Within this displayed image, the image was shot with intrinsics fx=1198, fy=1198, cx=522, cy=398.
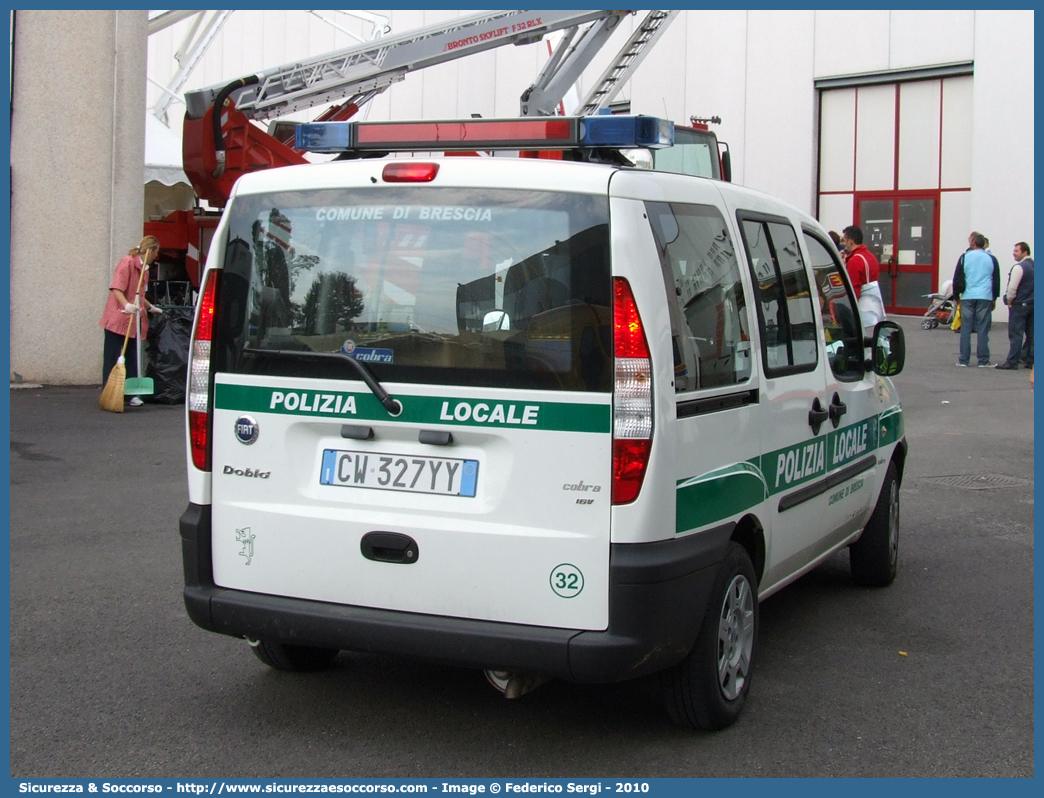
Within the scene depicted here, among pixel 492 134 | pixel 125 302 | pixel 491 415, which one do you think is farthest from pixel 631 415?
pixel 125 302

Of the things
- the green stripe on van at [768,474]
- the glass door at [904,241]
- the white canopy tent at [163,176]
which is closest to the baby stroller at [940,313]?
the glass door at [904,241]

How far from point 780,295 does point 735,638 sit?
1.43 meters

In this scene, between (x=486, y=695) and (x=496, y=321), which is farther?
(x=486, y=695)

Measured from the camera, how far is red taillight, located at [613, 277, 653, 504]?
3.73 m

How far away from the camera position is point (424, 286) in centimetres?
398

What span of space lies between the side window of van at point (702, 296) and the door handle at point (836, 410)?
105cm

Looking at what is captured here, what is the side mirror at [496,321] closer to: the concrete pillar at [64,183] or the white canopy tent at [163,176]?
the concrete pillar at [64,183]

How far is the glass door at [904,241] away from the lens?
24.8 m

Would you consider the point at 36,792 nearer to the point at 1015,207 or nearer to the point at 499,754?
the point at 499,754

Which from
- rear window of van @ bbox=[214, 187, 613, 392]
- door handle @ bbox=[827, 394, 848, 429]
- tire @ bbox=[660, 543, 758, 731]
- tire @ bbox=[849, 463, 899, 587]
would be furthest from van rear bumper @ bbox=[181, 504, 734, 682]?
tire @ bbox=[849, 463, 899, 587]

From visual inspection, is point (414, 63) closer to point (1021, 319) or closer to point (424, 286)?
point (1021, 319)

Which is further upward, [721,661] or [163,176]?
[163,176]

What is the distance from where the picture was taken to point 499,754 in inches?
159

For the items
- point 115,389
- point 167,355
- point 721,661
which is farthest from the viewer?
point 167,355
